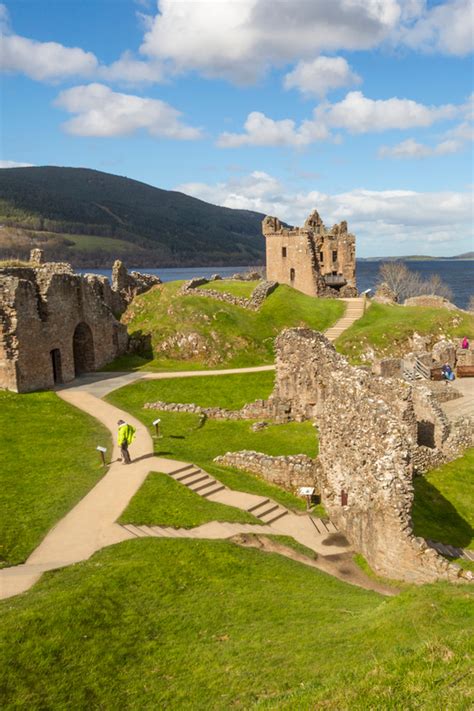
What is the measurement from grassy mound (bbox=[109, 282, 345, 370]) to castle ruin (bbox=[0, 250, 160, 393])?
2725 mm

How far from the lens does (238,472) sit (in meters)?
23.8

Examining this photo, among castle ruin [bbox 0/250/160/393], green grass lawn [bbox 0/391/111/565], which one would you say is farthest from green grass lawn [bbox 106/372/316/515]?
castle ruin [bbox 0/250/160/393]

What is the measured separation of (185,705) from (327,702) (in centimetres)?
265

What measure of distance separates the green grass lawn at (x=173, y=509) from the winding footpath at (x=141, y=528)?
0.33 m

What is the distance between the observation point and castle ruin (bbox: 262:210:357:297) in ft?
207

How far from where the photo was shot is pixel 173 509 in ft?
63.4

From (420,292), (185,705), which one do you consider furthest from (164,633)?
(420,292)

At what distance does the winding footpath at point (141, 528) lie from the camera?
15.7 metres

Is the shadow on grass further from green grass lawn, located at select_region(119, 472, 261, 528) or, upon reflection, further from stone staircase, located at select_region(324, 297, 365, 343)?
stone staircase, located at select_region(324, 297, 365, 343)

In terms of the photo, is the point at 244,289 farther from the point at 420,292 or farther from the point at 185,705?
the point at 420,292

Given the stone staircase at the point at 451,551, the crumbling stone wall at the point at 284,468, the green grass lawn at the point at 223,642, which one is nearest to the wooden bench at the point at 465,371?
the crumbling stone wall at the point at 284,468

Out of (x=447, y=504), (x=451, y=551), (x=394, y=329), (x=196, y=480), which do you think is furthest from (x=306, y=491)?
(x=394, y=329)

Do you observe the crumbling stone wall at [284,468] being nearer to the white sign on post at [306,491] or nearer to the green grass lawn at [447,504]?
Result: the white sign on post at [306,491]

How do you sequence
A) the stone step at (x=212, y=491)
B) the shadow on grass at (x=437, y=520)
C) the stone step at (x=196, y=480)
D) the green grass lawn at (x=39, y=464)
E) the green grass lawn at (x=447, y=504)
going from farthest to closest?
the stone step at (x=196, y=480) < the stone step at (x=212, y=491) < the green grass lawn at (x=447, y=504) < the shadow on grass at (x=437, y=520) < the green grass lawn at (x=39, y=464)
